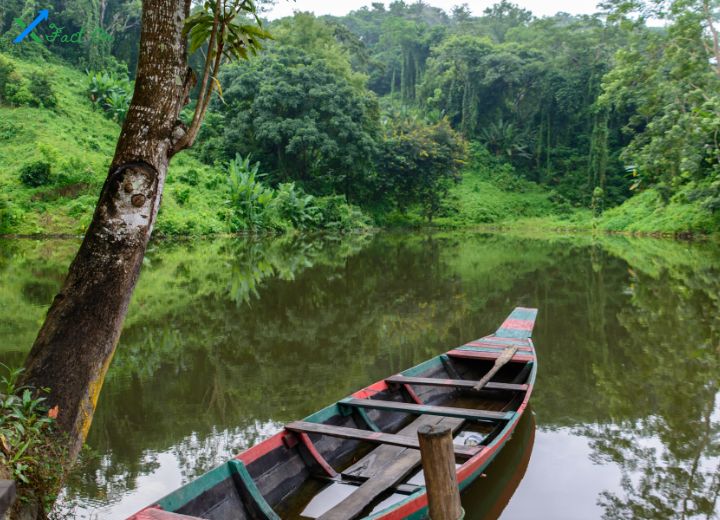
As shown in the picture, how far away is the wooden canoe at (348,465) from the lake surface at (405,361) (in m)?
0.41

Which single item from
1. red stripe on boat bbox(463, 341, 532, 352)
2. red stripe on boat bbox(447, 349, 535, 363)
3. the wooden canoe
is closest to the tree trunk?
the wooden canoe

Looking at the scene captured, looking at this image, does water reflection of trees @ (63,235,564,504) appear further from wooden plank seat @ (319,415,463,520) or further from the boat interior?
wooden plank seat @ (319,415,463,520)

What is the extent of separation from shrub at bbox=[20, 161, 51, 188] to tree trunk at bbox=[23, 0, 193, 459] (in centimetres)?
1797

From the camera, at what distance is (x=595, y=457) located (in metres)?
4.33

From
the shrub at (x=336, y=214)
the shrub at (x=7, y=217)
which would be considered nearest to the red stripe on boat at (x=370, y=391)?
the shrub at (x=7, y=217)

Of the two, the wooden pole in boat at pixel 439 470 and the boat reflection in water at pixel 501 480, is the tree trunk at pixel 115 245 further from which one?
the boat reflection in water at pixel 501 480

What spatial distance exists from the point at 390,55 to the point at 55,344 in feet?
150

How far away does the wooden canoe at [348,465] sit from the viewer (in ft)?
9.41

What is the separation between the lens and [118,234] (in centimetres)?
302

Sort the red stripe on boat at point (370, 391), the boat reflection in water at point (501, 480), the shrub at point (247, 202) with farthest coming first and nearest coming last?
the shrub at point (247, 202) → the red stripe on boat at point (370, 391) → the boat reflection in water at point (501, 480)

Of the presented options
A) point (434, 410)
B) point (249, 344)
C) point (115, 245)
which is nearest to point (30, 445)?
point (115, 245)

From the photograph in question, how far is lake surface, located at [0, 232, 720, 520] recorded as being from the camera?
12.8ft

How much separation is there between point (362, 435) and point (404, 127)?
2612cm

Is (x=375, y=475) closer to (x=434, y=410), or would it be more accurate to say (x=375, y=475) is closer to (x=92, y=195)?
(x=434, y=410)
